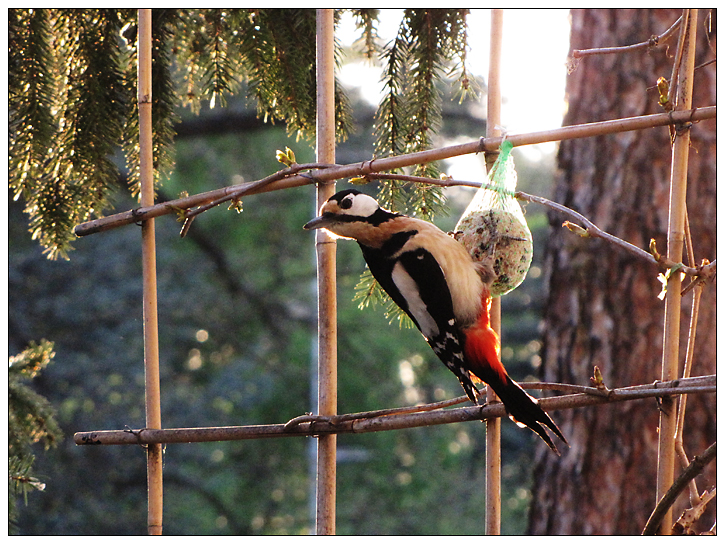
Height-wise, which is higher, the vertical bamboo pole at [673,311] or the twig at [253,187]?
the twig at [253,187]

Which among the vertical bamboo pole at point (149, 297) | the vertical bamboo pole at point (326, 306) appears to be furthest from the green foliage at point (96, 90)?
the vertical bamboo pole at point (326, 306)

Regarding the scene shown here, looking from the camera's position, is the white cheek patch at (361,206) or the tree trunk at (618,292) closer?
the white cheek patch at (361,206)

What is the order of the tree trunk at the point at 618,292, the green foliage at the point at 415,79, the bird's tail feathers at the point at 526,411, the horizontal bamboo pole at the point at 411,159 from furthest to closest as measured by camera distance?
the tree trunk at the point at 618,292
the green foliage at the point at 415,79
the bird's tail feathers at the point at 526,411
the horizontal bamboo pole at the point at 411,159

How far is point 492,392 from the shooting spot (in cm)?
182

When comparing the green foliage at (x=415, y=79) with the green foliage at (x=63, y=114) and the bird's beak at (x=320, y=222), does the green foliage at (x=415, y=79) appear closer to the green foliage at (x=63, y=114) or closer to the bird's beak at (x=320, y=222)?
the bird's beak at (x=320, y=222)

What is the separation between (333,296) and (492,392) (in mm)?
460

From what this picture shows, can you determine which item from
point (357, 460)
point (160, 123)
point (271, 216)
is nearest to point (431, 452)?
point (357, 460)

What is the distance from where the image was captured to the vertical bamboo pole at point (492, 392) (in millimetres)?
1694

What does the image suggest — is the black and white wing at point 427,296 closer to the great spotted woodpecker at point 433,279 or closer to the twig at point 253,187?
the great spotted woodpecker at point 433,279

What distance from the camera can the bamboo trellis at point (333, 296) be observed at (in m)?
1.51

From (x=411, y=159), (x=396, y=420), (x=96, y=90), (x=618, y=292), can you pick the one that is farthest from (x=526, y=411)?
(x=618, y=292)

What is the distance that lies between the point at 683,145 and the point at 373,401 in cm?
1112

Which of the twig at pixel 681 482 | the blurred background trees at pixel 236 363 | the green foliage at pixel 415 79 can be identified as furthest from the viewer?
the blurred background trees at pixel 236 363

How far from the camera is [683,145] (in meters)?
1.52
